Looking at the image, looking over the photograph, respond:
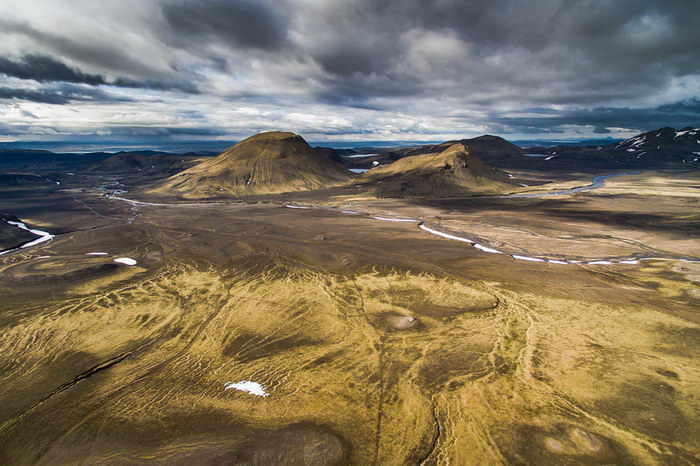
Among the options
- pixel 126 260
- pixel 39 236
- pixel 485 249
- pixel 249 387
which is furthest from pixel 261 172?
pixel 249 387

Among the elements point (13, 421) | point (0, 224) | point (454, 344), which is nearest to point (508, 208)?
point (454, 344)

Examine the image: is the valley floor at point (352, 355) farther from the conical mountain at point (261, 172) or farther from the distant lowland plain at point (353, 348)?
the conical mountain at point (261, 172)

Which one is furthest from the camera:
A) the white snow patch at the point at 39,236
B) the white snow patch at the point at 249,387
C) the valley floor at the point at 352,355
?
the white snow patch at the point at 39,236

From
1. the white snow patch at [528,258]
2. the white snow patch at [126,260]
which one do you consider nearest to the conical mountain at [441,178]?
the white snow patch at [528,258]

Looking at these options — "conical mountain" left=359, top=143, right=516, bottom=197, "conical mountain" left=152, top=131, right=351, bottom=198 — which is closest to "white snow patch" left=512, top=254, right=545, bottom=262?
"conical mountain" left=359, top=143, right=516, bottom=197

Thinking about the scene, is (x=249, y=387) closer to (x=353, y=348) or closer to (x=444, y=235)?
(x=353, y=348)

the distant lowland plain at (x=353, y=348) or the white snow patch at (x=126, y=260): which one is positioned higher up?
the distant lowland plain at (x=353, y=348)
